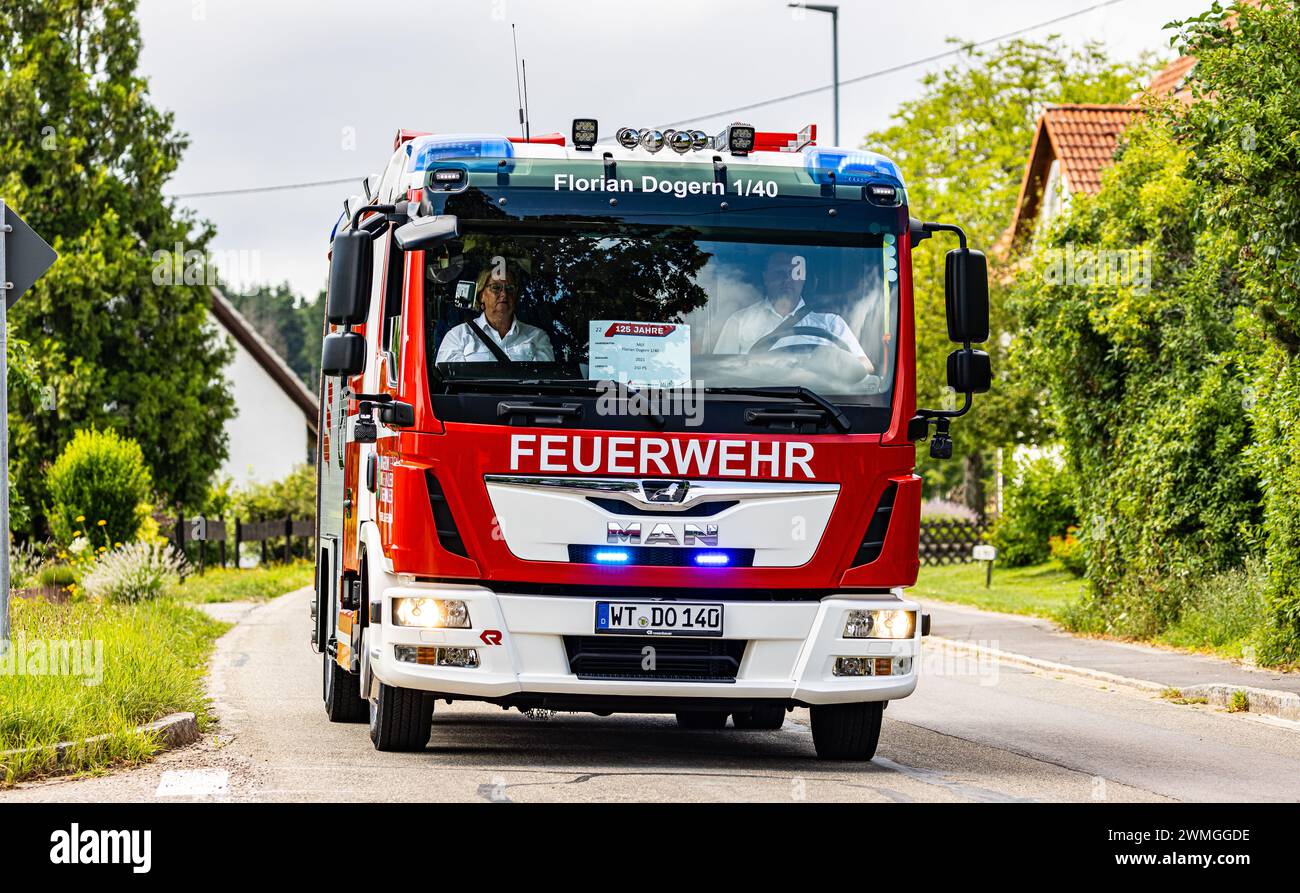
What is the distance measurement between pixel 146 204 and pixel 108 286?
2299 millimetres

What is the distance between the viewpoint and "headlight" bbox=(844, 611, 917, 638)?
9.75m

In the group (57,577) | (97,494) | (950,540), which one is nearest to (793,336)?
(57,577)

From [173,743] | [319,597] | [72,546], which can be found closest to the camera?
[173,743]

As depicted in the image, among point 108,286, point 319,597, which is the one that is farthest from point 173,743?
point 108,286

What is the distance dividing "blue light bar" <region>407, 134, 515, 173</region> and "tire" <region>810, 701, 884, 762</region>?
3582 mm

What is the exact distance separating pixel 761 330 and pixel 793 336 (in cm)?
17

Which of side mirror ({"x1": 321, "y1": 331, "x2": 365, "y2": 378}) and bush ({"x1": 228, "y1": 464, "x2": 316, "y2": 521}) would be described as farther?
bush ({"x1": 228, "y1": 464, "x2": 316, "y2": 521})

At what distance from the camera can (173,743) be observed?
35.9 ft

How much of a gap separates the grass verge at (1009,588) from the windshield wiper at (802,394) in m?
14.7

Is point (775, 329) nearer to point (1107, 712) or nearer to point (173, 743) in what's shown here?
point (173, 743)

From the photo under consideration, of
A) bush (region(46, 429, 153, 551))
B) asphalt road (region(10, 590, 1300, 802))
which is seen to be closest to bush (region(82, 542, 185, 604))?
bush (region(46, 429, 153, 551))

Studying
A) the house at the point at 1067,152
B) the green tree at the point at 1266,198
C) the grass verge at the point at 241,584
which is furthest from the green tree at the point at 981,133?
the green tree at the point at 1266,198

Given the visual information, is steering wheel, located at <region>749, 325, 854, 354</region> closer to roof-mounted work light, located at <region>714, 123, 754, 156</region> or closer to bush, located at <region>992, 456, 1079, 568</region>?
roof-mounted work light, located at <region>714, 123, 754, 156</region>

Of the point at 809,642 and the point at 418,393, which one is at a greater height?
the point at 418,393
